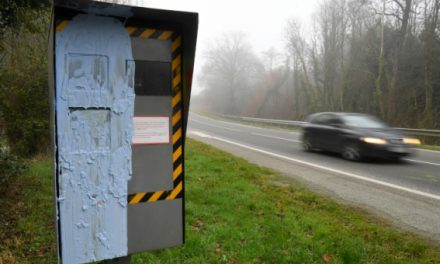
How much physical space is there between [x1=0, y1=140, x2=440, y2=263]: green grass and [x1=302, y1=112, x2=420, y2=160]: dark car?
15.5 ft

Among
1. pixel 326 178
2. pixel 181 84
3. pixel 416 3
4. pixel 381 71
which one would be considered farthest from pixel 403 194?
pixel 416 3

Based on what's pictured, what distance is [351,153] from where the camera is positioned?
1084cm

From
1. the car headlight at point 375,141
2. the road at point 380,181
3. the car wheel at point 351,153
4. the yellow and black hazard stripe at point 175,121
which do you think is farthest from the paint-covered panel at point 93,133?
the car wheel at point 351,153

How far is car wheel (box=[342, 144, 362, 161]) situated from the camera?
10.6 metres

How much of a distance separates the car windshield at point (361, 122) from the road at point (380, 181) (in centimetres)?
127

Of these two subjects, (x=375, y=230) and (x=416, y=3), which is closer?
(x=375, y=230)

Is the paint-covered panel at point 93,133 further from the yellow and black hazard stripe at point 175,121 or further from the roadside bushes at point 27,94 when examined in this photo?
the roadside bushes at point 27,94

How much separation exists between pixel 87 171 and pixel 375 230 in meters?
4.16

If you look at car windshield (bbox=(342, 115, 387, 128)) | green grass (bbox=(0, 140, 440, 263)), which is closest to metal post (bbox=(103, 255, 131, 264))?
green grass (bbox=(0, 140, 440, 263))

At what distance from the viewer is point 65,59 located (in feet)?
7.16

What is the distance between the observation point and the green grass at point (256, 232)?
3.87 metres

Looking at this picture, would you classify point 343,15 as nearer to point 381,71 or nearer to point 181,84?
point 381,71

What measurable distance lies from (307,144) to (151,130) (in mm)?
11325

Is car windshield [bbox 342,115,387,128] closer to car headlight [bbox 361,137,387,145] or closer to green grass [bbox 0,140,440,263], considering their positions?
car headlight [bbox 361,137,387,145]
